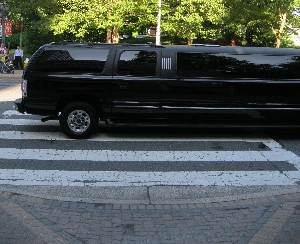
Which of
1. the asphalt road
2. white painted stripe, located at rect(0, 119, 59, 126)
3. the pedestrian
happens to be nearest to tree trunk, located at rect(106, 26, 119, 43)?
the pedestrian

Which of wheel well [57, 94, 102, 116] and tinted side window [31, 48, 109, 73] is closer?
tinted side window [31, 48, 109, 73]

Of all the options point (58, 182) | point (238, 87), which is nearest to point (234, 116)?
point (238, 87)

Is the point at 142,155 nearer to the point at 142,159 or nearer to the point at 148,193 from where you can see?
the point at 142,159

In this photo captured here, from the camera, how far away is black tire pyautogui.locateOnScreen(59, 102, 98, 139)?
889 centimetres

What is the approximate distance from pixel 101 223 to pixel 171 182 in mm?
1776

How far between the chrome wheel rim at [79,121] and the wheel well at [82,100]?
0.72ft

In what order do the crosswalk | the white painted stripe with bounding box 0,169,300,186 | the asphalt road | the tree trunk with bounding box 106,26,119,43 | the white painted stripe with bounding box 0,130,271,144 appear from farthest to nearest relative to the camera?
1. the tree trunk with bounding box 106,26,119,43
2. the white painted stripe with bounding box 0,130,271,144
3. the crosswalk
4. the white painted stripe with bounding box 0,169,300,186
5. the asphalt road

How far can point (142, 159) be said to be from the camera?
7652 millimetres

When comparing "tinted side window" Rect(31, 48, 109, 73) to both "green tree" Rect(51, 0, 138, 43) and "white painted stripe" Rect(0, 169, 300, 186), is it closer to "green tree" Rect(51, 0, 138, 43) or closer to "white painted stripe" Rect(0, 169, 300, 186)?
"white painted stripe" Rect(0, 169, 300, 186)

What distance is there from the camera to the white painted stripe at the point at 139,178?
6.39 meters

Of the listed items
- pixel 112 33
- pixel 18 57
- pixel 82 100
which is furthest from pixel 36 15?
pixel 82 100

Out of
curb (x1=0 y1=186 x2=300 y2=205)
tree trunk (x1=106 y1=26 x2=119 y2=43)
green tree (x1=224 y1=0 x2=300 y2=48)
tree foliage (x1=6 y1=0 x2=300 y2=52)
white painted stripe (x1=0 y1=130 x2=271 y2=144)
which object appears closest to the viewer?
curb (x1=0 y1=186 x2=300 y2=205)

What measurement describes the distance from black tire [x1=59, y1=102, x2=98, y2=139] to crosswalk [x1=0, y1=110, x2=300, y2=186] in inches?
8.1

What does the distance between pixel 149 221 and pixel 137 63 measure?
14.7 feet
